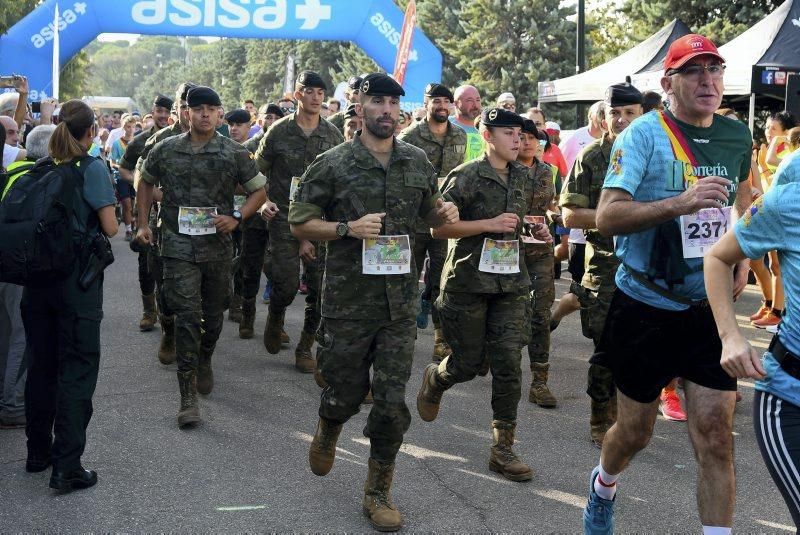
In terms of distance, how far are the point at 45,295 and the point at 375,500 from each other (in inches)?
80.0

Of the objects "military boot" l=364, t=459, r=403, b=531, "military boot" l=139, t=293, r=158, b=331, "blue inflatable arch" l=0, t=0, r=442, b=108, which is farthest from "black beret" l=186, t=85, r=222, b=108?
"blue inflatable arch" l=0, t=0, r=442, b=108

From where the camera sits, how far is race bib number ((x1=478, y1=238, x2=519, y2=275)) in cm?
595

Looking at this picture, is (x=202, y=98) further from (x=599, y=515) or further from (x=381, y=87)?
(x=599, y=515)

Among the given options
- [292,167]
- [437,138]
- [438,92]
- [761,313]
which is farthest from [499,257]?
[761,313]

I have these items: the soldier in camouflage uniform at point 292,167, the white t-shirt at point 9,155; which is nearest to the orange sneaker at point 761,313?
the soldier in camouflage uniform at point 292,167

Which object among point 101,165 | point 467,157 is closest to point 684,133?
point 101,165

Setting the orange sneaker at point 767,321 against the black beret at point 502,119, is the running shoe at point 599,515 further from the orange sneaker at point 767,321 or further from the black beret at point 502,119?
the orange sneaker at point 767,321

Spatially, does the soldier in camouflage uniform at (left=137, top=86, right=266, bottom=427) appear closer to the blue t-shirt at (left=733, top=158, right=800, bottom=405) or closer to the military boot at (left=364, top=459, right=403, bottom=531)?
the military boot at (left=364, top=459, right=403, bottom=531)

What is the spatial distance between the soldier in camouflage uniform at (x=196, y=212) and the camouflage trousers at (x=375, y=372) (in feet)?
6.25

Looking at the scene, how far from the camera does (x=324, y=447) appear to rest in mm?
5281

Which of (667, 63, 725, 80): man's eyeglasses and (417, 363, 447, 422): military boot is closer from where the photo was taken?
(667, 63, 725, 80): man's eyeglasses

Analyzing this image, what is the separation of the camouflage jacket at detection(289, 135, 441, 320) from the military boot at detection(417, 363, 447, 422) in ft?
4.36

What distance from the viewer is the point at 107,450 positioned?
19.9ft

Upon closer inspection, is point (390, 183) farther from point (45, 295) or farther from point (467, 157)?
point (467, 157)
